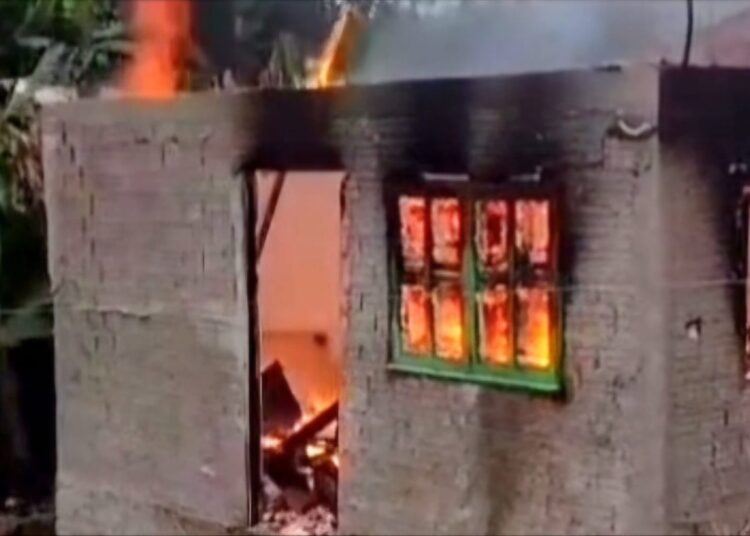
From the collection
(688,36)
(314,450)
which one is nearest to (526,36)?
(688,36)

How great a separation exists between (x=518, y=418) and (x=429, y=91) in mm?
220

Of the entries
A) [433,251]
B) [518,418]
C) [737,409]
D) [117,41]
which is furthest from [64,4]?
[737,409]

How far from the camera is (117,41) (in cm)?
104

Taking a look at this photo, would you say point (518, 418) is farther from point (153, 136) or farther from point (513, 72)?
point (153, 136)

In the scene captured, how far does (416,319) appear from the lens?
0.96 meters

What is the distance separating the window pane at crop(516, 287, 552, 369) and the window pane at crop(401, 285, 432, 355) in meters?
0.07

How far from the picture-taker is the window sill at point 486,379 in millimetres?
913

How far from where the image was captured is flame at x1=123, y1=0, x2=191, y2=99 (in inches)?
39.3

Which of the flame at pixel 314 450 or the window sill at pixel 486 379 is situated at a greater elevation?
the window sill at pixel 486 379

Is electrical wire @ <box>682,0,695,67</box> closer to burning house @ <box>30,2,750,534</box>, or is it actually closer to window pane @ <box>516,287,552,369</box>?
burning house @ <box>30,2,750,534</box>

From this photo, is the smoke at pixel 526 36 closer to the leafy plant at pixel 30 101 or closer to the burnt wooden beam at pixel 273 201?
the burnt wooden beam at pixel 273 201

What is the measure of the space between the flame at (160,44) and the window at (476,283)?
0.18 metres

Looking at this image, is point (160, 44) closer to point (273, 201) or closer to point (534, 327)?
point (273, 201)

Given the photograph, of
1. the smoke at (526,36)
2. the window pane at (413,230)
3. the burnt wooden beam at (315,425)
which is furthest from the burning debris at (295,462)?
the smoke at (526,36)
